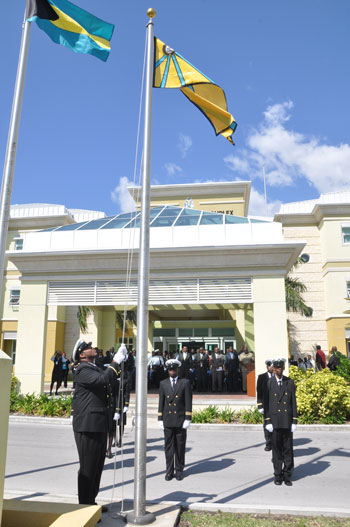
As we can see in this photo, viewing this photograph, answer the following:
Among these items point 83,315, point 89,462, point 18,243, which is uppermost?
point 18,243

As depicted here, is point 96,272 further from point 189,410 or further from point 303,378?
point 189,410

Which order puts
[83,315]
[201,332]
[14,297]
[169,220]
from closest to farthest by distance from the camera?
[169,220] < [201,332] < [83,315] < [14,297]

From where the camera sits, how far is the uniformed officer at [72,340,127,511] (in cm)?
534

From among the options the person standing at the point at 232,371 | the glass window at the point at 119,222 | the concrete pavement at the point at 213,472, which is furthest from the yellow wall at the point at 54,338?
the concrete pavement at the point at 213,472

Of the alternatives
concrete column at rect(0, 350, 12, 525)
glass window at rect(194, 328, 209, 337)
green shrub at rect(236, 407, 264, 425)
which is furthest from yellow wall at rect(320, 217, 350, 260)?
concrete column at rect(0, 350, 12, 525)

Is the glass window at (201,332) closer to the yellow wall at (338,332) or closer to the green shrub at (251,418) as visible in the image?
the yellow wall at (338,332)

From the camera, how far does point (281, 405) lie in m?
7.93

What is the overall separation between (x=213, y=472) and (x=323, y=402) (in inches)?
223

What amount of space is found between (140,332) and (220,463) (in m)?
4.59

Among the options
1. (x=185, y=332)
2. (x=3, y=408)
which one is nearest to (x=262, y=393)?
(x=3, y=408)

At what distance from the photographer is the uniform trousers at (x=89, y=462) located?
532 centimetres

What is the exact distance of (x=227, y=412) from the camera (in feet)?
43.4

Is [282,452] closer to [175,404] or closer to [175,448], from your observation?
[175,448]

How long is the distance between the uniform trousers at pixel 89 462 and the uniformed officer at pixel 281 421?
343 cm
